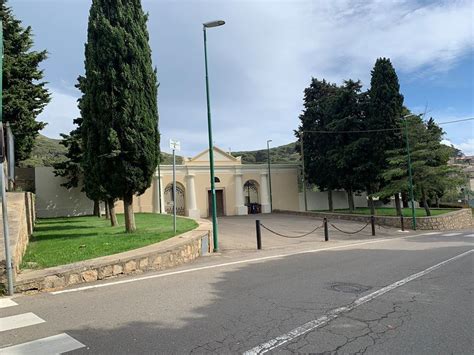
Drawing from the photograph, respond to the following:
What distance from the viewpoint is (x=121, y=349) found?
420 centimetres

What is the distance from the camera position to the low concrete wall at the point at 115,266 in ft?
23.2

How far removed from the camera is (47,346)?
430 centimetres

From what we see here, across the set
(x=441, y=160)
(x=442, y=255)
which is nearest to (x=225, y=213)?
(x=441, y=160)

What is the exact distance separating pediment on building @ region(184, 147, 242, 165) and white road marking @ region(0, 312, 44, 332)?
3235 cm

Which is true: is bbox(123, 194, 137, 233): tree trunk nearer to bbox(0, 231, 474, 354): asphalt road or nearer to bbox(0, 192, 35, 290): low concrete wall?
bbox(0, 192, 35, 290): low concrete wall

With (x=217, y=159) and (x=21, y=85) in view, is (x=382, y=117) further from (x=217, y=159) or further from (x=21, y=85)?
(x=21, y=85)

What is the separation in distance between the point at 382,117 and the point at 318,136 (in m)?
7.43

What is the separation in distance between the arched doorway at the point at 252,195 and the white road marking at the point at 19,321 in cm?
3367

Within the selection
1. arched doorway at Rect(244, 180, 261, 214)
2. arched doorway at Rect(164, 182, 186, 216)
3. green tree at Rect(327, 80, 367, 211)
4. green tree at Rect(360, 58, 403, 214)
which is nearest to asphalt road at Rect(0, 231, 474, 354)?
green tree at Rect(360, 58, 403, 214)

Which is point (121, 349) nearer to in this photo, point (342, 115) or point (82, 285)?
point (82, 285)

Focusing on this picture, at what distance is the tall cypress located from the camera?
44.0 ft

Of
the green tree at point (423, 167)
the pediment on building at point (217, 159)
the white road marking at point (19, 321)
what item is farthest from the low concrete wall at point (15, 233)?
the pediment on building at point (217, 159)

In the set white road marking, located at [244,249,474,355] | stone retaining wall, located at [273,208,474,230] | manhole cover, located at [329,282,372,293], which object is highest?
white road marking, located at [244,249,474,355]

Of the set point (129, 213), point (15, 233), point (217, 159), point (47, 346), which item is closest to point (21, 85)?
point (129, 213)
